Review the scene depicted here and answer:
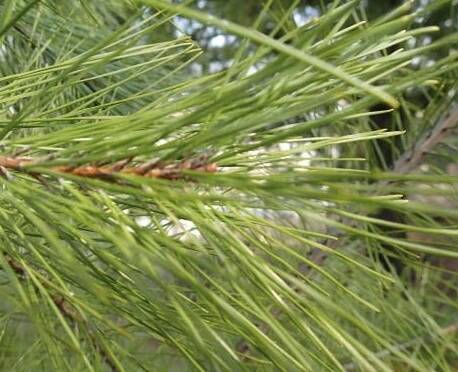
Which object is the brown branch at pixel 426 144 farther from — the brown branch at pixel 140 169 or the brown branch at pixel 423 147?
the brown branch at pixel 140 169

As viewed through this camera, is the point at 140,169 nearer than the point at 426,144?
Yes

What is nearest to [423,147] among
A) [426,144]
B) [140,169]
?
[426,144]

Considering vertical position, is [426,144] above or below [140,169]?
below

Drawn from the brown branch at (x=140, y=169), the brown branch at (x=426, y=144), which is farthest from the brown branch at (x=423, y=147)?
the brown branch at (x=140, y=169)

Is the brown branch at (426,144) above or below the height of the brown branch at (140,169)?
below

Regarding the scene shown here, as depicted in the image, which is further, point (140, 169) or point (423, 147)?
point (423, 147)

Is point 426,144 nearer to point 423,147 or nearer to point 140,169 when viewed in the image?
point 423,147

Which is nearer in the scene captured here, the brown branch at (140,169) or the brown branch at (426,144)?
the brown branch at (140,169)

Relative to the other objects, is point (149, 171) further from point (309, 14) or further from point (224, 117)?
point (309, 14)

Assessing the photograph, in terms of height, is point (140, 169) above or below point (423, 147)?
above

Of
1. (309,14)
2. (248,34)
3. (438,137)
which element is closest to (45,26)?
(438,137)

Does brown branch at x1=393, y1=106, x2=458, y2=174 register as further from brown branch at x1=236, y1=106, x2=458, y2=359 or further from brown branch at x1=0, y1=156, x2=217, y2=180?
brown branch at x1=0, y1=156, x2=217, y2=180

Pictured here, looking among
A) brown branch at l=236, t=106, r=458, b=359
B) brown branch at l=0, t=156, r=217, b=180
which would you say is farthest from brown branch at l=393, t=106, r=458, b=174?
brown branch at l=0, t=156, r=217, b=180
